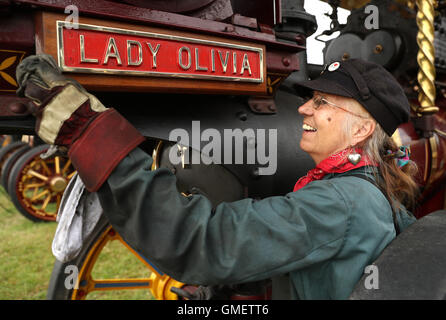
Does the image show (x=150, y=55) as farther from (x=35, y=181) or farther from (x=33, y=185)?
(x=35, y=181)

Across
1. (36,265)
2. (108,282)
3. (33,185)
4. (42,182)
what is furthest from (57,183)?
(108,282)

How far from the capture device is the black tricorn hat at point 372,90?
3.43 feet

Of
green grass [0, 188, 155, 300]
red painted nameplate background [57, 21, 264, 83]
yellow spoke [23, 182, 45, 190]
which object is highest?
red painted nameplate background [57, 21, 264, 83]

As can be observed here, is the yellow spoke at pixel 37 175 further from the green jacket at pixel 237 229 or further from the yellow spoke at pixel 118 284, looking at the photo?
the green jacket at pixel 237 229

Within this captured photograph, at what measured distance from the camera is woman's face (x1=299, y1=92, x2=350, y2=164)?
42.9 inches

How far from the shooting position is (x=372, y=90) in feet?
3.44

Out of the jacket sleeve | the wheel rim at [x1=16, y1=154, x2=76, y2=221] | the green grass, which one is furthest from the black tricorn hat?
the wheel rim at [x1=16, y1=154, x2=76, y2=221]

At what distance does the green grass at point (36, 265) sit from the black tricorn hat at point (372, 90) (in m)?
2.66

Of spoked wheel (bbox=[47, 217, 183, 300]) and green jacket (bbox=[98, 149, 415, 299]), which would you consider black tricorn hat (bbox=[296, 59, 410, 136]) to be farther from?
spoked wheel (bbox=[47, 217, 183, 300])

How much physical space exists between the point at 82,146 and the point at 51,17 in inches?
12.5

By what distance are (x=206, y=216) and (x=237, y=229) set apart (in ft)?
0.24
